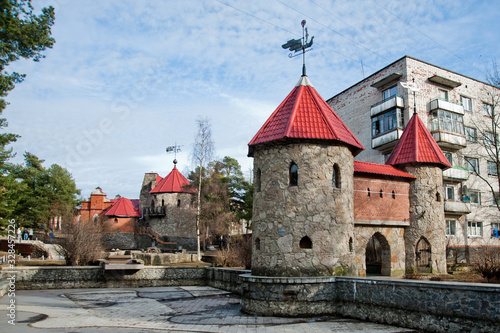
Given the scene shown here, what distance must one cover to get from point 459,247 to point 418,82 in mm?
12086

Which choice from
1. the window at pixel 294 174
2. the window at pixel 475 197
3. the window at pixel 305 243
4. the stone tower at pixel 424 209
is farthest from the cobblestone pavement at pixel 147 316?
the window at pixel 475 197

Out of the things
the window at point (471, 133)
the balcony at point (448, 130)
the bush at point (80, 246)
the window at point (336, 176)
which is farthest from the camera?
the window at point (471, 133)

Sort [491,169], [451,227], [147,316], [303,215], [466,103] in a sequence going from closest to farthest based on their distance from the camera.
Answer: [147,316], [303,215], [451,227], [466,103], [491,169]

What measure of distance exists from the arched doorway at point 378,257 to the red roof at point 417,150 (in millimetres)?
4080

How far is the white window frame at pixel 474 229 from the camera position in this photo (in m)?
29.9

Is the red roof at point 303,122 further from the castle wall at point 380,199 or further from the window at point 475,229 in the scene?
the window at point 475,229

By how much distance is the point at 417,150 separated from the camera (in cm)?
1928

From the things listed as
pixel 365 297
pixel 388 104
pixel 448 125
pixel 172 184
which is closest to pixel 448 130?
pixel 448 125

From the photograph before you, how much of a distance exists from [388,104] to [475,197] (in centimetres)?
1100

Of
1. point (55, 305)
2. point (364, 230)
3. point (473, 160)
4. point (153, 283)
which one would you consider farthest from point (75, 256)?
point (473, 160)

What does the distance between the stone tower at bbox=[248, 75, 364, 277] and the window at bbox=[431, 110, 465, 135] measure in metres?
17.1

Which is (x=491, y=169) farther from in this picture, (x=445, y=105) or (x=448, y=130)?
(x=445, y=105)

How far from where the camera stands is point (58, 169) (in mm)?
45156

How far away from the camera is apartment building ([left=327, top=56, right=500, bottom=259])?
1101 inches
